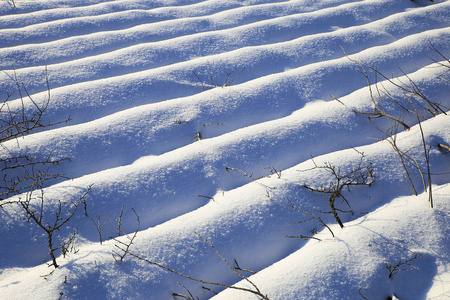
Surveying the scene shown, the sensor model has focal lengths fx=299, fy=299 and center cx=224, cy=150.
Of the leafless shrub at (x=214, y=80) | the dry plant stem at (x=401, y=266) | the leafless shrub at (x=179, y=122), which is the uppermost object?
the leafless shrub at (x=214, y=80)

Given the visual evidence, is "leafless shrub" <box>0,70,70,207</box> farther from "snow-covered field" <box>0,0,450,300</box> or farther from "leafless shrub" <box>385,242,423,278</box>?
"leafless shrub" <box>385,242,423,278</box>

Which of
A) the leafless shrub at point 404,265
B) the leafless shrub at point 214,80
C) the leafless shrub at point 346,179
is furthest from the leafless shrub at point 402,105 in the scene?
the leafless shrub at point 214,80

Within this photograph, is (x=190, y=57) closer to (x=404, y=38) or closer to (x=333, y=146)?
(x=333, y=146)

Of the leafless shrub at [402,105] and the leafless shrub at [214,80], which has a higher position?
the leafless shrub at [214,80]

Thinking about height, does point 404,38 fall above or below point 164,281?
above

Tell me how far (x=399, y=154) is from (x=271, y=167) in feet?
1.75

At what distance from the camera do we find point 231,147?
1396 millimetres

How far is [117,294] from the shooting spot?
0.95 meters

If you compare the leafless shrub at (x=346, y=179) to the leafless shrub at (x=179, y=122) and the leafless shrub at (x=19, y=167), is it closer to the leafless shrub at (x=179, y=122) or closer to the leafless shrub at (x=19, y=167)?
the leafless shrub at (x=179, y=122)

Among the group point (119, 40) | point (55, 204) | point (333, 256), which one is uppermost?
point (119, 40)

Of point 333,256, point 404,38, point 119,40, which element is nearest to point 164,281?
point 333,256

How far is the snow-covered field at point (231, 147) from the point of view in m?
0.98

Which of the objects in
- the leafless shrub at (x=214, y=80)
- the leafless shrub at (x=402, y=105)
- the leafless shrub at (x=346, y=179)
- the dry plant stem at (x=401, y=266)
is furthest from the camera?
the leafless shrub at (x=214, y=80)

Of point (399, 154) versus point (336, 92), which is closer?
point (399, 154)
